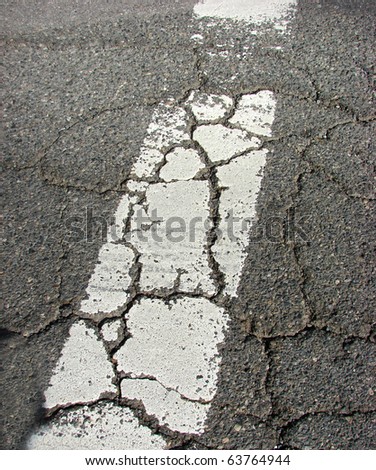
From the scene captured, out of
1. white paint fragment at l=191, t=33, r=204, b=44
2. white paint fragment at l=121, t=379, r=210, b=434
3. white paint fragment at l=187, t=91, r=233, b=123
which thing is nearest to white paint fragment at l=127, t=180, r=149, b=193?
white paint fragment at l=187, t=91, r=233, b=123

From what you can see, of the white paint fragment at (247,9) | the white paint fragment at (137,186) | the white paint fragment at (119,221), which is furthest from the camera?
the white paint fragment at (247,9)

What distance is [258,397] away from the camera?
2.39 metres

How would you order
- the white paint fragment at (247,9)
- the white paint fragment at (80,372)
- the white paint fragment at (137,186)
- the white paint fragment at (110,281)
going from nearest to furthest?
the white paint fragment at (80,372) → the white paint fragment at (110,281) → the white paint fragment at (137,186) → the white paint fragment at (247,9)

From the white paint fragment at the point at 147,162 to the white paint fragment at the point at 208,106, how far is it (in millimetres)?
349

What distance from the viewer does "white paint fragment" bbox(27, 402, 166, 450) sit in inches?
90.7

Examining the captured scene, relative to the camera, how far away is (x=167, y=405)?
2.41m

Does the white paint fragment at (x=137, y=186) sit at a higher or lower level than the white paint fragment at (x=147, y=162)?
lower

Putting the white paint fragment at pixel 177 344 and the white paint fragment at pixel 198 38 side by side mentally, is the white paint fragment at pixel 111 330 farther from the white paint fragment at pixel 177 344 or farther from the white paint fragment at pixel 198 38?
the white paint fragment at pixel 198 38

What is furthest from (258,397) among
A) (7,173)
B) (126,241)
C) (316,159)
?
(7,173)

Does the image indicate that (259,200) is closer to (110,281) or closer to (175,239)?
(175,239)

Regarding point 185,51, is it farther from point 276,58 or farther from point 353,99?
point 353,99

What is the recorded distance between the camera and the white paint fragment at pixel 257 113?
11.2 ft

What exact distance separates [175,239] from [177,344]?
557 mm

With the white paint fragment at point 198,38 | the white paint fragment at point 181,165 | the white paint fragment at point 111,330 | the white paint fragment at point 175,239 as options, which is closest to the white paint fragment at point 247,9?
the white paint fragment at point 198,38
